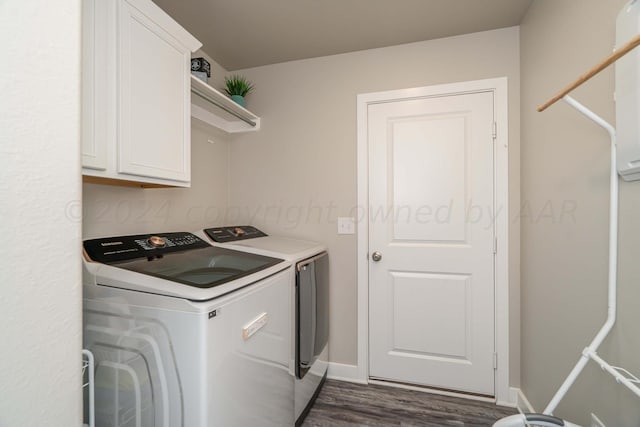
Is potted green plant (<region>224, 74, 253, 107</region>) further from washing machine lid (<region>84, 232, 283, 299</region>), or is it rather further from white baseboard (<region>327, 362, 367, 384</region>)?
white baseboard (<region>327, 362, 367, 384</region>)

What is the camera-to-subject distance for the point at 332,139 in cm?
222

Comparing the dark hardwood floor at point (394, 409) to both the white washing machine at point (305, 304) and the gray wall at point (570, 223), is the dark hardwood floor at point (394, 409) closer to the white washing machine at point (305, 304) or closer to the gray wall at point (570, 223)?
the white washing machine at point (305, 304)

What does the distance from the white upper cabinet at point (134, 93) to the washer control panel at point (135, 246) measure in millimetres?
296

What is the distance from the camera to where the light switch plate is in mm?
2160

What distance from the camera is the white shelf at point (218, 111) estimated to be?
1.70 meters

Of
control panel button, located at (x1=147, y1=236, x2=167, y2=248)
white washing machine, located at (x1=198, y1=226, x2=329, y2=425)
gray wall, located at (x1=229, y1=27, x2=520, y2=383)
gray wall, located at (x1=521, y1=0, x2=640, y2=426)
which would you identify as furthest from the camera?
gray wall, located at (x1=229, y1=27, x2=520, y2=383)

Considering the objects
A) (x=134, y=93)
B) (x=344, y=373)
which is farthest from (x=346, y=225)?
(x=134, y=93)

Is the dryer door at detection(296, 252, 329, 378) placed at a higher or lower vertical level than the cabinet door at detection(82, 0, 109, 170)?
lower

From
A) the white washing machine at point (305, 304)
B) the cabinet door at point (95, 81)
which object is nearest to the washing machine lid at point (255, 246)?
the white washing machine at point (305, 304)

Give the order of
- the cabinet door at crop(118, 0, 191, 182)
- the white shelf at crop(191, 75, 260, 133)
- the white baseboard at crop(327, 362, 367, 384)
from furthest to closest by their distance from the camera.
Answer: the white baseboard at crop(327, 362, 367, 384)
the white shelf at crop(191, 75, 260, 133)
the cabinet door at crop(118, 0, 191, 182)

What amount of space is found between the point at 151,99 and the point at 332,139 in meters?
1.31

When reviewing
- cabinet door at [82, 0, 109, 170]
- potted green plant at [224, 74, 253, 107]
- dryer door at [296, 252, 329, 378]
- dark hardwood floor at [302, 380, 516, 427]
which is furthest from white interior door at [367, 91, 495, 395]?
cabinet door at [82, 0, 109, 170]

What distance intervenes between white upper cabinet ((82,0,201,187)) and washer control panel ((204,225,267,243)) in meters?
0.48

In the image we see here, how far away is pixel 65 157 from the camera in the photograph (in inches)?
23.7
